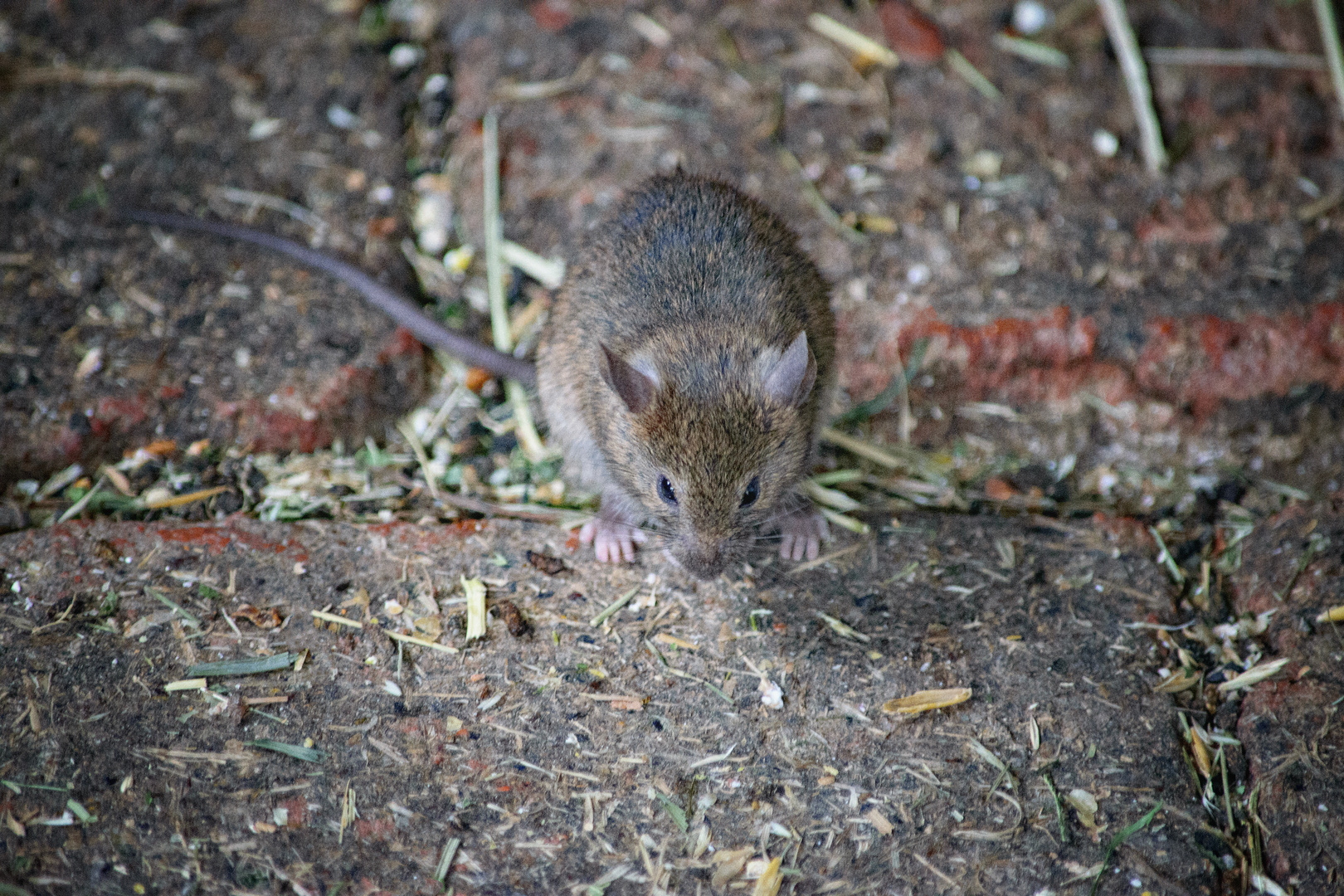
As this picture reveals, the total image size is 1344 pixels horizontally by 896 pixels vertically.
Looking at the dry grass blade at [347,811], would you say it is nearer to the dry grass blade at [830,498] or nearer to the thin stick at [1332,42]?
the dry grass blade at [830,498]

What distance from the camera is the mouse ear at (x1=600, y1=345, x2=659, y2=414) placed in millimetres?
3424

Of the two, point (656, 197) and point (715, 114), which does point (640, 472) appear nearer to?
point (656, 197)

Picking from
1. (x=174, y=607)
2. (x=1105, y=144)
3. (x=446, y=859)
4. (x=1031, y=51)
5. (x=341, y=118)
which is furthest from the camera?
(x=1031, y=51)

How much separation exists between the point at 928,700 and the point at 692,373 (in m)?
1.32

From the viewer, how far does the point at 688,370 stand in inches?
141

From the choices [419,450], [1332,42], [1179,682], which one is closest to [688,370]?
[419,450]

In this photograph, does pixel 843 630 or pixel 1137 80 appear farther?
pixel 1137 80

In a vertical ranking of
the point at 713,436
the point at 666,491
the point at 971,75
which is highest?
the point at 971,75

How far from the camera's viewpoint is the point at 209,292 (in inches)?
188

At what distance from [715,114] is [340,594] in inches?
125

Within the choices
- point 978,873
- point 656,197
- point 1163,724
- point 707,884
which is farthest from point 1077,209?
point 707,884

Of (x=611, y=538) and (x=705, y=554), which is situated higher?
(x=705, y=554)

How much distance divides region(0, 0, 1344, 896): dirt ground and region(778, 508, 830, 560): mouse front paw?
0.07 m

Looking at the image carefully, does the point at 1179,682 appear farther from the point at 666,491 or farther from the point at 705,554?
the point at 666,491
